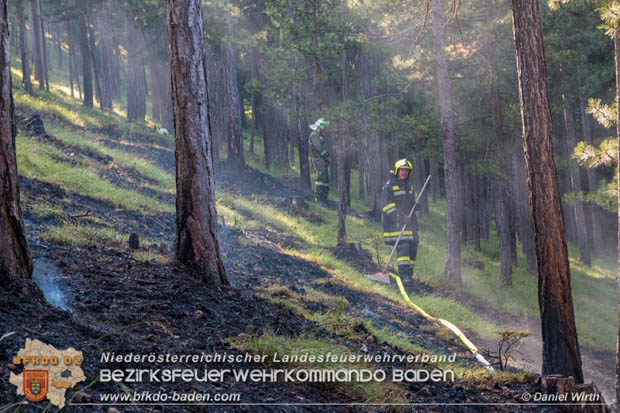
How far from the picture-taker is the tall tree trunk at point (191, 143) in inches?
223

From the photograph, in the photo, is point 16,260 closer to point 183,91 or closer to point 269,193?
point 183,91

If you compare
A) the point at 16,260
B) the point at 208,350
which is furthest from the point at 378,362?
the point at 16,260

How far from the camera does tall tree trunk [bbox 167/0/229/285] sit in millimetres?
5656

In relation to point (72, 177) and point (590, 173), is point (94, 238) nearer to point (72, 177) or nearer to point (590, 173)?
point (72, 177)

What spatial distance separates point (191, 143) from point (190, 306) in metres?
1.82

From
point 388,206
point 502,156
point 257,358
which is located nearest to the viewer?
point 257,358

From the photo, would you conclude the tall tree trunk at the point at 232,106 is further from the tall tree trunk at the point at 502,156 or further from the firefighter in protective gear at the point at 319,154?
the tall tree trunk at the point at 502,156

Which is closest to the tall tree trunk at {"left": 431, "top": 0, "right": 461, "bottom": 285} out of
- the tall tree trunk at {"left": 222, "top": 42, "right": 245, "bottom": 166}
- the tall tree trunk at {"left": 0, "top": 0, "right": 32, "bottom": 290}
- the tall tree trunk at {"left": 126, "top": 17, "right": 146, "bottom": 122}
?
the tall tree trunk at {"left": 222, "top": 42, "right": 245, "bottom": 166}

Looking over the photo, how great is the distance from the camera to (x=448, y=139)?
43.6 ft

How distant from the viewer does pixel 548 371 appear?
5.95 m

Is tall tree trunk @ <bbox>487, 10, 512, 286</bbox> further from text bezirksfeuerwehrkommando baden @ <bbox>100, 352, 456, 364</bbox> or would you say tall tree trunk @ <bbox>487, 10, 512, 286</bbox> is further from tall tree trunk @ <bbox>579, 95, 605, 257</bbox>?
text bezirksfeuerwehrkommando baden @ <bbox>100, 352, 456, 364</bbox>

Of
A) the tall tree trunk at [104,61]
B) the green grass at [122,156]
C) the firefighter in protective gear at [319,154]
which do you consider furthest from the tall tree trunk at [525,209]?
the tall tree trunk at [104,61]

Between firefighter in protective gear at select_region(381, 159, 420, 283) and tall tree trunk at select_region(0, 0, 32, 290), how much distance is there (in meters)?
8.69

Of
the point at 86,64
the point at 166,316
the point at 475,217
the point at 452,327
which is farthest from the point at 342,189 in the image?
the point at 86,64
